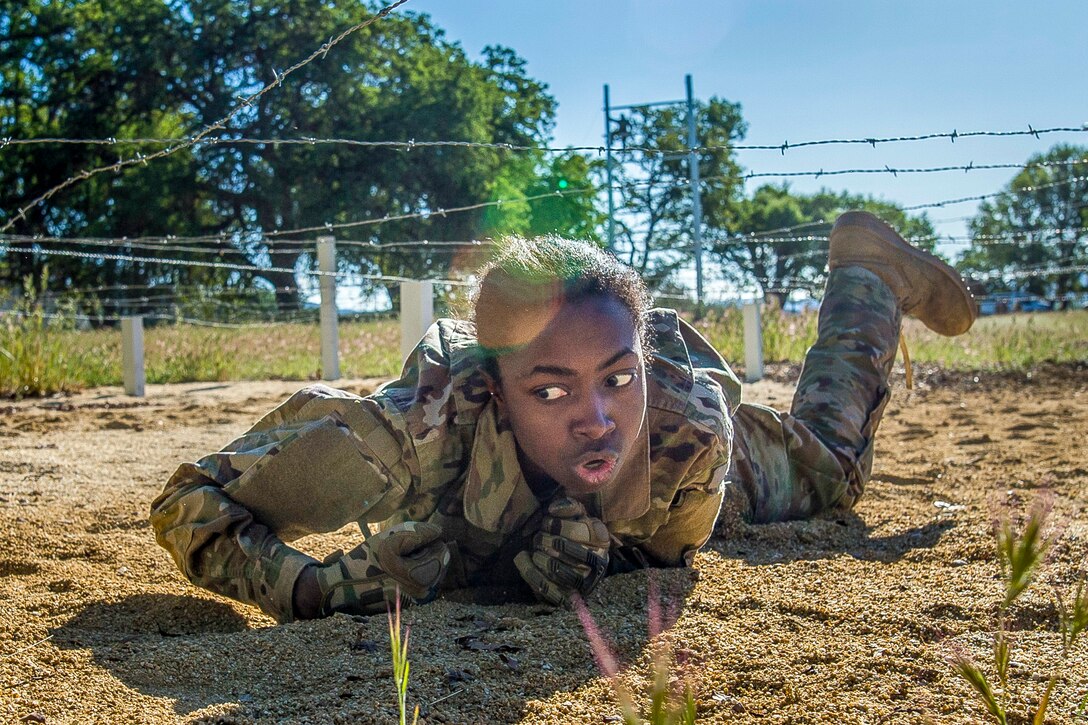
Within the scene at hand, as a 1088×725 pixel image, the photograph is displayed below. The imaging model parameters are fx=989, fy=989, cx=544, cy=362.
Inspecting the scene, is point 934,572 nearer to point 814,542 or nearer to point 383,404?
point 814,542

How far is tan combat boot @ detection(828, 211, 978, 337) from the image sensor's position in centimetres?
424

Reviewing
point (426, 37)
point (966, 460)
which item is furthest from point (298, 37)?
point (966, 460)

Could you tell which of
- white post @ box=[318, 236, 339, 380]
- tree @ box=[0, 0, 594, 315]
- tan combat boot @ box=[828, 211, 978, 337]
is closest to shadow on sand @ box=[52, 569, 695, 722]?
tan combat boot @ box=[828, 211, 978, 337]

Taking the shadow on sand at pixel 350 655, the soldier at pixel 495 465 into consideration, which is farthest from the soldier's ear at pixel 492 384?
the shadow on sand at pixel 350 655

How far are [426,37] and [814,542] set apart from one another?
3083 cm

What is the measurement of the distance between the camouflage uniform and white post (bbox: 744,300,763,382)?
253 inches

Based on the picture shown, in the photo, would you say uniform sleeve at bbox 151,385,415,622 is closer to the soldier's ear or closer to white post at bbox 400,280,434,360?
the soldier's ear

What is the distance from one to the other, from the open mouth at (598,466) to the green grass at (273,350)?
697 cm

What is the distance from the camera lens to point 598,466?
7.30 ft

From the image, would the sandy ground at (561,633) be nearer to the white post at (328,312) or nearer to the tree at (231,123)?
the white post at (328,312)

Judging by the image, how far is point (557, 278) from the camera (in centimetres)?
231

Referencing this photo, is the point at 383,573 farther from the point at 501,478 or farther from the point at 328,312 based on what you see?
the point at 328,312

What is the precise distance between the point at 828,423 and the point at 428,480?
6.19ft

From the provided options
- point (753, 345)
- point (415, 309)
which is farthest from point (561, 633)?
point (753, 345)
